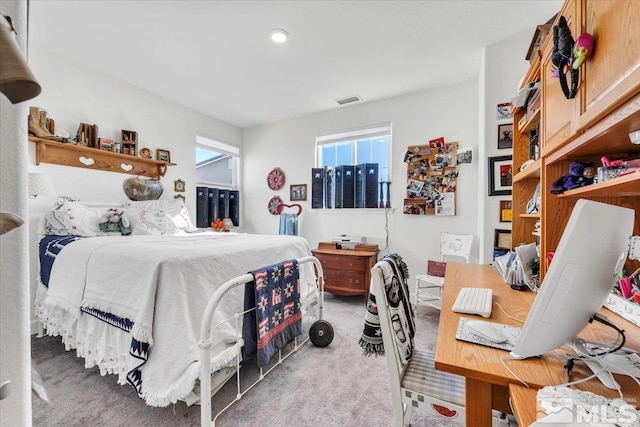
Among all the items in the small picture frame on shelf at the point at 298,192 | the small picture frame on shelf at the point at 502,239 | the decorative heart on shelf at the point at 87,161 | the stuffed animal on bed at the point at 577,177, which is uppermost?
the decorative heart on shelf at the point at 87,161

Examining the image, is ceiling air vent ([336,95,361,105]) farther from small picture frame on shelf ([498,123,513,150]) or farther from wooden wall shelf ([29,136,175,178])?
wooden wall shelf ([29,136,175,178])

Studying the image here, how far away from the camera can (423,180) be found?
341cm

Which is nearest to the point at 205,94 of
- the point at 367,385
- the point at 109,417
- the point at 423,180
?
the point at 423,180

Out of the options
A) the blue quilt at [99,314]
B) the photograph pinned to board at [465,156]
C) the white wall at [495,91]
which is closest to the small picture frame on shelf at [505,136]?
the white wall at [495,91]

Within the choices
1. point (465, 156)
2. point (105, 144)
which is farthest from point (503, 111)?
point (105, 144)

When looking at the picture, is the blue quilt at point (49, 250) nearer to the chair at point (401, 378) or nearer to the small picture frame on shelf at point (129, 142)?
the small picture frame on shelf at point (129, 142)

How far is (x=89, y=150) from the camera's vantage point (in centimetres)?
276

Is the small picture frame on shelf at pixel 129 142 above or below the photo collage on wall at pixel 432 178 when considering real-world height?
above

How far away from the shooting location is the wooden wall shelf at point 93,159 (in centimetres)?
250

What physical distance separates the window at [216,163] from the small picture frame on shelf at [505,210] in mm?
3795

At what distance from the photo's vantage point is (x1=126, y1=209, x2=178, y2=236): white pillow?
8.68 feet

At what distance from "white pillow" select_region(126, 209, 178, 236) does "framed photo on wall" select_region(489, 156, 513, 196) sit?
10.1 feet

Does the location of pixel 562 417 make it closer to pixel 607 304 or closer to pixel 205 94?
pixel 607 304

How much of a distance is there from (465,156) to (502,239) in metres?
1.10
